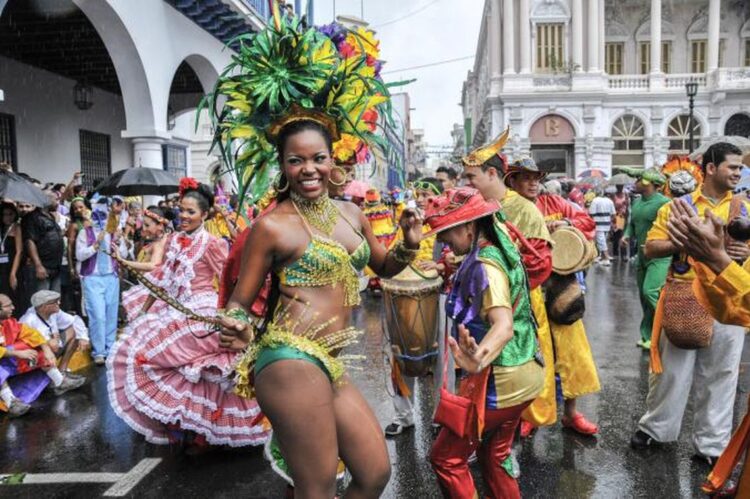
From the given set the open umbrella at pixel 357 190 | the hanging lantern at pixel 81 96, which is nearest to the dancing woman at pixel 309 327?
the open umbrella at pixel 357 190

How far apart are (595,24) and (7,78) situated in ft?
115

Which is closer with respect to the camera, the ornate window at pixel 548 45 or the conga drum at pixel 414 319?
the conga drum at pixel 414 319

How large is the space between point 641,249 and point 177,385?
16.1 ft

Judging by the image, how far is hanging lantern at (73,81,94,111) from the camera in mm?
14531

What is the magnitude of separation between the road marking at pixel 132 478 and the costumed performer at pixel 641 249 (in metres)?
5.02

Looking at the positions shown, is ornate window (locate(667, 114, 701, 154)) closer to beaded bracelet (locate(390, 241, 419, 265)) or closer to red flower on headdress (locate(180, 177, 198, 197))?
red flower on headdress (locate(180, 177, 198, 197))

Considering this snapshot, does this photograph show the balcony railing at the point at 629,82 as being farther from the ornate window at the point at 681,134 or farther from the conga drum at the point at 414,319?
the conga drum at the point at 414,319

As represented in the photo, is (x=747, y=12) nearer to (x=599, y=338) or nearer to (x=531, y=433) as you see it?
(x=599, y=338)

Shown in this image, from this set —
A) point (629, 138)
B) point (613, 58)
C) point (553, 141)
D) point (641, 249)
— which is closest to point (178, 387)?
point (641, 249)

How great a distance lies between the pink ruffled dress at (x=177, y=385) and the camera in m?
4.57

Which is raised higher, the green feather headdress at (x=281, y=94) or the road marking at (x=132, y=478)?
the green feather headdress at (x=281, y=94)

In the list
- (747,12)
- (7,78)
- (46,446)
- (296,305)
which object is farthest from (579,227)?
(747,12)

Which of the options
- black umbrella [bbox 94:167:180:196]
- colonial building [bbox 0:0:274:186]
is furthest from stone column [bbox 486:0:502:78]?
black umbrella [bbox 94:167:180:196]

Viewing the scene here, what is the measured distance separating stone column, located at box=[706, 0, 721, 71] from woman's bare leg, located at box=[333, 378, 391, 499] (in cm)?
4314
